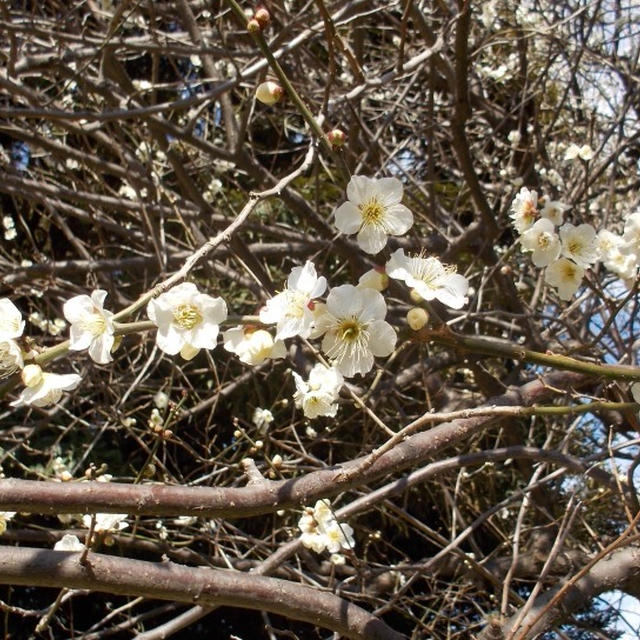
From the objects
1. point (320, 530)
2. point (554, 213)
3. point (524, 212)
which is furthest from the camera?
point (320, 530)

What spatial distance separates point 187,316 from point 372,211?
45cm

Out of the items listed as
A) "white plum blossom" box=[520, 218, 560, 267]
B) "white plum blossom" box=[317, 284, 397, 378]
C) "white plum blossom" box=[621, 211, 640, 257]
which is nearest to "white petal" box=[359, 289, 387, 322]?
"white plum blossom" box=[317, 284, 397, 378]

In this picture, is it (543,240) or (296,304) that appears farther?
(543,240)

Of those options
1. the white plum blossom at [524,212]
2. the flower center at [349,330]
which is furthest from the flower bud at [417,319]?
the white plum blossom at [524,212]

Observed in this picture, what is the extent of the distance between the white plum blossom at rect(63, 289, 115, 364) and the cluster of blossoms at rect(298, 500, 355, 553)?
119 centimetres

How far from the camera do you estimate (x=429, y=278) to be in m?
1.41

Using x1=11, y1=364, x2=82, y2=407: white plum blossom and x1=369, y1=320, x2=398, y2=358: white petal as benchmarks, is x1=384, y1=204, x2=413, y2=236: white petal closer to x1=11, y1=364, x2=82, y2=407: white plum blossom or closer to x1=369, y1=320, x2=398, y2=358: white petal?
x1=369, y1=320, x2=398, y2=358: white petal

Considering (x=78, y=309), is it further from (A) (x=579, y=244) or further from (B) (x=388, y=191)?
(A) (x=579, y=244)

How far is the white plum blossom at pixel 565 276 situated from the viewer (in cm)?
191

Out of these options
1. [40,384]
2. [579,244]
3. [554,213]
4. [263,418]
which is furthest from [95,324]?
[263,418]

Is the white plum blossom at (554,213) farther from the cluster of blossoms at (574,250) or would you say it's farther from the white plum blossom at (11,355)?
the white plum blossom at (11,355)

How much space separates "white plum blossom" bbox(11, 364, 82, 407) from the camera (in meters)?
1.28

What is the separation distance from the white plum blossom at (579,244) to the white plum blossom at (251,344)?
0.94m

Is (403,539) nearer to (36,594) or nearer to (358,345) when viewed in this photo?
(36,594)
